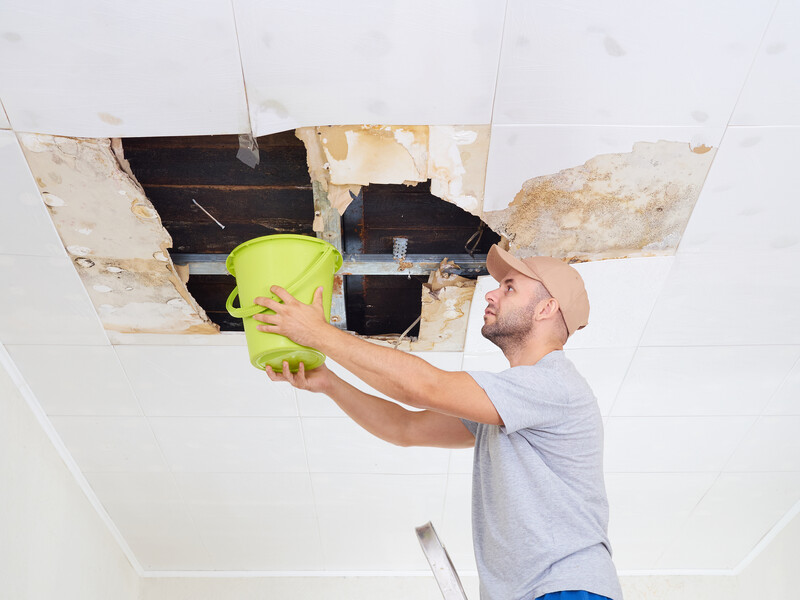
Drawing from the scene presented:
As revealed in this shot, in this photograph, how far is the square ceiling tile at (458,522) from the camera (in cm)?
258

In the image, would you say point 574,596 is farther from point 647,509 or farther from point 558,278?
point 647,509

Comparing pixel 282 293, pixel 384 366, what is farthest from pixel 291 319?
pixel 384 366

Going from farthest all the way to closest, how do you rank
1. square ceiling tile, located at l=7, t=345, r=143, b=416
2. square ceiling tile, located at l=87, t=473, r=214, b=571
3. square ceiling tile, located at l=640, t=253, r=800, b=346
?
square ceiling tile, located at l=87, t=473, r=214, b=571 → square ceiling tile, located at l=7, t=345, r=143, b=416 → square ceiling tile, located at l=640, t=253, r=800, b=346

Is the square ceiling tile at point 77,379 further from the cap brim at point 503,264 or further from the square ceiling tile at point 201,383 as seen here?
the cap brim at point 503,264

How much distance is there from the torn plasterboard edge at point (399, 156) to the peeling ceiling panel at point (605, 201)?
0.19ft

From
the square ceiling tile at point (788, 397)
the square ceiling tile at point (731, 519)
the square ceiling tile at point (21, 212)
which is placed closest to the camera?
the square ceiling tile at point (21, 212)

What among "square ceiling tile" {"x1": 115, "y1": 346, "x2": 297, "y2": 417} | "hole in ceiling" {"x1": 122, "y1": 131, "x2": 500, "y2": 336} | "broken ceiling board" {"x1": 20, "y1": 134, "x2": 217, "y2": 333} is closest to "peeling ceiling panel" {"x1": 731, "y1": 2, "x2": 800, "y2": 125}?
"hole in ceiling" {"x1": 122, "y1": 131, "x2": 500, "y2": 336}

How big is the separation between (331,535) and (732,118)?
7.52 ft

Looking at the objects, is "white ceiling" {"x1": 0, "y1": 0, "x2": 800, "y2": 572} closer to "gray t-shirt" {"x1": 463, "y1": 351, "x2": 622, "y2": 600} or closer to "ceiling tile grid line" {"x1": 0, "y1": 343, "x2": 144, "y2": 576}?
"ceiling tile grid line" {"x1": 0, "y1": 343, "x2": 144, "y2": 576}

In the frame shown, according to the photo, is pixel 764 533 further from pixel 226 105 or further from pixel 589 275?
pixel 226 105

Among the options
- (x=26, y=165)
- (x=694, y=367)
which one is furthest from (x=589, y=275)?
(x=26, y=165)

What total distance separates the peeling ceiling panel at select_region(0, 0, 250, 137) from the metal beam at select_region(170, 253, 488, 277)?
1.30 feet

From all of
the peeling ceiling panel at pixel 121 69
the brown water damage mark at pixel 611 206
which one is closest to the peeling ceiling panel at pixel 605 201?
the brown water damage mark at pixel 611 206

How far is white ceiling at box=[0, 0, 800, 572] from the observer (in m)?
1.26
